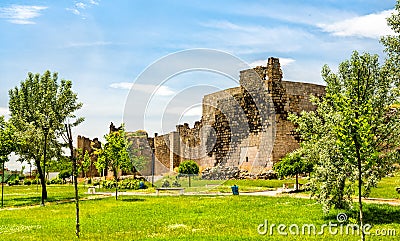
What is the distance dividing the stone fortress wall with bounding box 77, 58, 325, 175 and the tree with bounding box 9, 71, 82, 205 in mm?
14026

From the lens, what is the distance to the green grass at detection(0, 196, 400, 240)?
10797mm

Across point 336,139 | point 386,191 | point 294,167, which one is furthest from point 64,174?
point 336,139

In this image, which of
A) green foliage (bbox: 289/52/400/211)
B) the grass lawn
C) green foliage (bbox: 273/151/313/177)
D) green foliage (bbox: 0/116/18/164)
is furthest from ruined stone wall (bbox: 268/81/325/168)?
green foliage (bbox: 289/52/400/211)

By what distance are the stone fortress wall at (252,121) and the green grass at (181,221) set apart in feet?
50.5

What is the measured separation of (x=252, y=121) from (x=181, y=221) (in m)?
21.7

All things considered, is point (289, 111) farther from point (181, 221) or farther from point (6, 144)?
point (181, 221)

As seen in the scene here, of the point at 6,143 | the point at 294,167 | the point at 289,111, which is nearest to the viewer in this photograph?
the point at 6,143

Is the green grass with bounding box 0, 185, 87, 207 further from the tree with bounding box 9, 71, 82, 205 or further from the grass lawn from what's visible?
the grass lawn

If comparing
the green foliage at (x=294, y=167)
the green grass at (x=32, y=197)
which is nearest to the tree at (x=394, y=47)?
the green foliage at (x=294, y=167)

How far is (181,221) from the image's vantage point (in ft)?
42.8

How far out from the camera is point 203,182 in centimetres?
3450

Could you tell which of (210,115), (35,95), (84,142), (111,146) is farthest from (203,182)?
(84,142)

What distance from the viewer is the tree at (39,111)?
24.0m

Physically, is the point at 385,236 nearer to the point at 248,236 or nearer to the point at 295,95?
the point at 248,236
